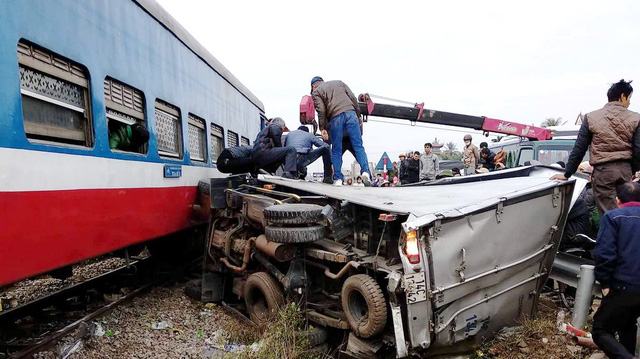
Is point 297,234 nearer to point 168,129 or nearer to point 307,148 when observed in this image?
point 168,129

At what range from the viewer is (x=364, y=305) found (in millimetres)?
3201

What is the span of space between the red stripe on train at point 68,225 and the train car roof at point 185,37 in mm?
2080

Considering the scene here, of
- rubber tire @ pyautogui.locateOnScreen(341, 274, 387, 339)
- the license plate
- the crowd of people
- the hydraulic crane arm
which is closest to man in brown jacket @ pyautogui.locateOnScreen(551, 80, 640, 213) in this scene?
the crowd of people

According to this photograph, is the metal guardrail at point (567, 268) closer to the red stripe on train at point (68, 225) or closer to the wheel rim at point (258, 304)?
the wheel rim at point (258, 304)

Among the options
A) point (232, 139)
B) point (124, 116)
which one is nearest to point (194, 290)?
point (124, 116)

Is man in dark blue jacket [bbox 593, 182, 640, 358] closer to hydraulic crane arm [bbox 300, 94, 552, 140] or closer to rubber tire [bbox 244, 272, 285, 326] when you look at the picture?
rubber tire [bbox 244, 272, 285, 326]

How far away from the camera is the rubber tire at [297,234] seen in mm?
3438

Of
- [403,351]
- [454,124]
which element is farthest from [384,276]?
[454,124]

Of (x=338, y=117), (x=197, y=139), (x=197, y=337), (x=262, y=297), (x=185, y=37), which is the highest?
(x=185, y=37)

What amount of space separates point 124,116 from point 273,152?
206 centimetres

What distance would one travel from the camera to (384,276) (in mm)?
3150

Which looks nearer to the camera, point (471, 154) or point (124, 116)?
point (124, 116)

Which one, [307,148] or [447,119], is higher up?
[447,119]

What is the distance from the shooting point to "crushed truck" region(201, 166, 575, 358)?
2.84m
